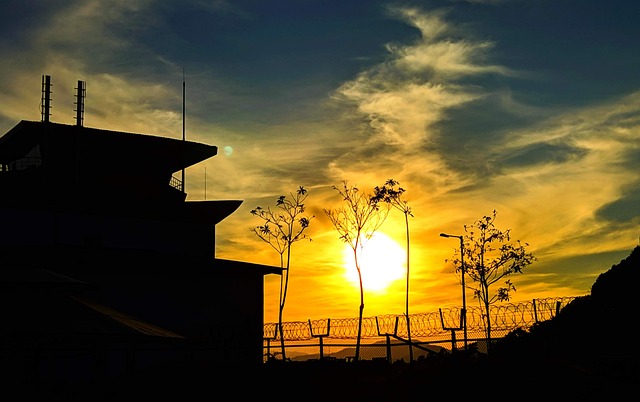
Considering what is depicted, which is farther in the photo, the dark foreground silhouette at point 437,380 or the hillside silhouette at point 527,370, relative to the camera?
the hillside silhouette at point 527,370

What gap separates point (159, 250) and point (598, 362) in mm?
31184

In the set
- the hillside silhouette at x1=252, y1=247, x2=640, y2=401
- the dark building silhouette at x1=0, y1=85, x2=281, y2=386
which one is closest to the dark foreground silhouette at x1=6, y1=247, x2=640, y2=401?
the hillside silhouette at x1=252, y1=247, x2=640, y2=401

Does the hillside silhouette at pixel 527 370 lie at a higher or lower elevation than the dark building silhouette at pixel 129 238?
lower

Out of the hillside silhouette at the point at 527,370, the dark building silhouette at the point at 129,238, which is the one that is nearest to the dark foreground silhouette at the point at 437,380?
the hillside silhouette at the point at 527,370

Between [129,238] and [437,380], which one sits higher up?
[129,238]

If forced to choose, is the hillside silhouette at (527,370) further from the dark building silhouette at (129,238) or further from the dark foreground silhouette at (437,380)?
the dark building silhouette at (129,238)

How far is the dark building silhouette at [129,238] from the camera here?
40188 millimetres

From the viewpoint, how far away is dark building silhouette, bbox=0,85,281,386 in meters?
40.2

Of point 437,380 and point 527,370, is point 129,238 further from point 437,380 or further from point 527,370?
point 527,370

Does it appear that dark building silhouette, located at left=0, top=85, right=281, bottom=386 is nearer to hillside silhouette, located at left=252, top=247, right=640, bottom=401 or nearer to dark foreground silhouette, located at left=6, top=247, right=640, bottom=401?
dark foreground silhouette, located at left=6, top=247, right=640, bottom=401

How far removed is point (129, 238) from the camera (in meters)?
50.7

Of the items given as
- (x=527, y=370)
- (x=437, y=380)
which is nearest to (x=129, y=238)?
(x=437, y=380)

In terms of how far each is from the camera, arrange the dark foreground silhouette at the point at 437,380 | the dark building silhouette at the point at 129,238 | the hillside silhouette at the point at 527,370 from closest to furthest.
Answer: the dark foreground silhouette at the point at 437,380 < the hillside silhouette at the point at 527,370 < the dark building silhouette at the point at 129,238

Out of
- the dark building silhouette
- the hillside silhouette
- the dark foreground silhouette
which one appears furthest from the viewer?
the dark building silhouette
